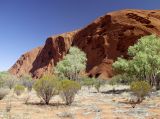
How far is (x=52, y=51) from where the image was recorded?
13775cm

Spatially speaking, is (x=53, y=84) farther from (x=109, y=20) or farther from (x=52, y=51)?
(x=52, y=51)

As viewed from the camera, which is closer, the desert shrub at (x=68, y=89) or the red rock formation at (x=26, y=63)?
the desert shrub at (x=68, y=89)

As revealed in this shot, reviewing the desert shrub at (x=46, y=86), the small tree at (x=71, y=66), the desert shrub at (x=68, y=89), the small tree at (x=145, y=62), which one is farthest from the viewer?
the small tree at (x=71, y=66)

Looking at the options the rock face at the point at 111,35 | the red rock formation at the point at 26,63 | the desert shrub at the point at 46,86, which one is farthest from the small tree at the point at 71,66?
the red rock formation at the point at 26,63

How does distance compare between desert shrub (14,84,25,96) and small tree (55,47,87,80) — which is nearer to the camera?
desert shrub (14,84,25,96)

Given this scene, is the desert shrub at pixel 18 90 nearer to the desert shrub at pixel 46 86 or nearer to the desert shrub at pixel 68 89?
the desert shrub at pixel 46 86

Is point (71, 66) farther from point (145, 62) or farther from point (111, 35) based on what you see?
point (111, 35)

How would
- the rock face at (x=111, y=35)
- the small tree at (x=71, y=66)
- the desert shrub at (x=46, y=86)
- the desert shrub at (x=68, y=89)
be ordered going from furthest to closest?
1. the rock face at (x=111, y=35)
2. the small tree at (x=71, y=66)
3. the desert shrub at (x=46, y=86)
4. the desert shrub at (x=68, y=89)

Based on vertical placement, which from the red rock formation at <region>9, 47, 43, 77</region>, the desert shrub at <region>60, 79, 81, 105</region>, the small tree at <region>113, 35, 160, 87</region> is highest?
the red rock formation at <region>9, 47, 43, 77</region>

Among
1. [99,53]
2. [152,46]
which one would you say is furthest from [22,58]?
[152,46]

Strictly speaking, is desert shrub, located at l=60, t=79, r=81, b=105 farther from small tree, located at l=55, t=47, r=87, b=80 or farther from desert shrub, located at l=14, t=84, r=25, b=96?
small tree, located at l=55, t=47, r=87, b=80

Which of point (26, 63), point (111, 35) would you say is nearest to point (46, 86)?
point (111, 35)

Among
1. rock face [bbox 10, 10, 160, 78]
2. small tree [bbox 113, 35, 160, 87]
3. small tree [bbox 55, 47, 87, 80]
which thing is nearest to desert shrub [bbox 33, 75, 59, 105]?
small tree [bbox 113, 35, 160, 87]

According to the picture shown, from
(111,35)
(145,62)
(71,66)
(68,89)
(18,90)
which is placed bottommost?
(68,89)
